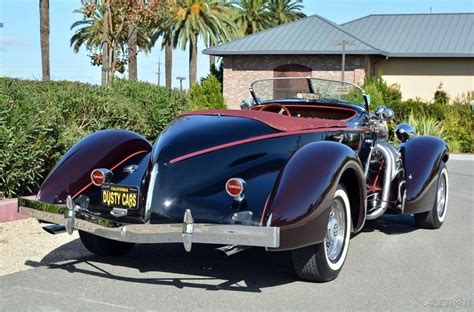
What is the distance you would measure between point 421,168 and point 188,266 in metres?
2.83

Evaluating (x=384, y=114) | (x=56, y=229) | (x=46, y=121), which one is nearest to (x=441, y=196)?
(x=384, y=114)

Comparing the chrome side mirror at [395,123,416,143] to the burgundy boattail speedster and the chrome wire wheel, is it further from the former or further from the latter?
A: the chrome wire wheel

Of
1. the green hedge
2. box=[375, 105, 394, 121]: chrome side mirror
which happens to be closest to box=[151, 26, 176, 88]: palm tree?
the green hedge

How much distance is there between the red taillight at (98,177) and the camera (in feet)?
19.0

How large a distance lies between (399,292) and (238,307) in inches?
52.3

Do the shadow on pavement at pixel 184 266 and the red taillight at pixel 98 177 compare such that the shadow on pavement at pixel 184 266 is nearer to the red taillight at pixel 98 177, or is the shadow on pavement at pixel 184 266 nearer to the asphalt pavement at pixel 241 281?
the asphalt pavement at pixel 241 281

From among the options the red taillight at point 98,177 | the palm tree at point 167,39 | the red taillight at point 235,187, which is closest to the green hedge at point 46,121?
the red taillight at point 98,177

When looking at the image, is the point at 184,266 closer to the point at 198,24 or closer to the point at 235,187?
the point at 235,187

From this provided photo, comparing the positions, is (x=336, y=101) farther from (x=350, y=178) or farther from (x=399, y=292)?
(x=399, y=292)

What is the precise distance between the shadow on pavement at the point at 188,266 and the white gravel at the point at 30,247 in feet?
0.09

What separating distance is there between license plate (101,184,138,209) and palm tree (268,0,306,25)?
46257 mm

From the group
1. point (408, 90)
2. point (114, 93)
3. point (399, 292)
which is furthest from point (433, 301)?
point (408, 90)

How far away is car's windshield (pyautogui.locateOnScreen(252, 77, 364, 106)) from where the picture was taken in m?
7.65

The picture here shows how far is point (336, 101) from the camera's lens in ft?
24.4
